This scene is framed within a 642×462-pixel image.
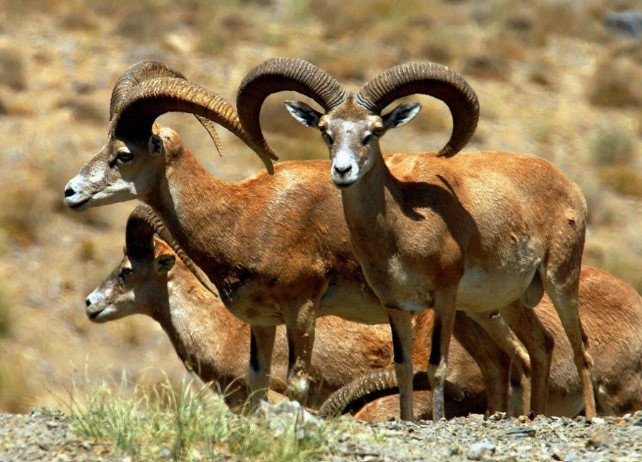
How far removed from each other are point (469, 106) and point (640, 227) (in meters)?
19.2

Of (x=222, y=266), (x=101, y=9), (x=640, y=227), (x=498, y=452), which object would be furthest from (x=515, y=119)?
(x=498, y=452)

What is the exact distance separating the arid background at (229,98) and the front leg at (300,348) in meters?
7.38

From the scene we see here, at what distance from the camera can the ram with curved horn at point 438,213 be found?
1157 centimetres

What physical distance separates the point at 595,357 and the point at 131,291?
5179 millimetres

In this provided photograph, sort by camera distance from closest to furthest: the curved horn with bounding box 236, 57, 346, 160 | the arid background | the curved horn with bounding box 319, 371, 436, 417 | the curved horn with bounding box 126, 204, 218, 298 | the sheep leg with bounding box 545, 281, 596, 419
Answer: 1. the curved horn with bounding box 236, 57, 346, 160
2. the curved horn with bounding box 319, 371, 436, 417
3. the sheep leg with bounding box 545, 281, 596, 419
4. the curved horn with bounding box 126, 204, 218, 298
5. the arid background

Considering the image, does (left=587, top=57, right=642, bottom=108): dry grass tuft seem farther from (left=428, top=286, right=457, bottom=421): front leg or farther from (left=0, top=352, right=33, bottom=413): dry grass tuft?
(left=428, top=286, right=457, bottom=421): front leg

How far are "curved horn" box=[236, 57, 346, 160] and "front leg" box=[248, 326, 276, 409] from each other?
1.95 meters

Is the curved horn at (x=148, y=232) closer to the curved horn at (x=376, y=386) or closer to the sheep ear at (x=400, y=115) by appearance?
the curved horn at (x=376, y=386)

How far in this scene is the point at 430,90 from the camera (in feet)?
39.3

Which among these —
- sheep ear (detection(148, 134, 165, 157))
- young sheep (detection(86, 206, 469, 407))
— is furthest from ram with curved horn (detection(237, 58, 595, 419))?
young sheep (detection(86, 206, 469, 407))

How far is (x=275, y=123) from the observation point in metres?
32.3

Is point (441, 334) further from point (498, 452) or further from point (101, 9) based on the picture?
point (101, 9)

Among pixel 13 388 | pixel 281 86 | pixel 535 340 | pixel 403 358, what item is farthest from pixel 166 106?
pixel 13 388

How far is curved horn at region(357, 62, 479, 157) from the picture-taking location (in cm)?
1166
